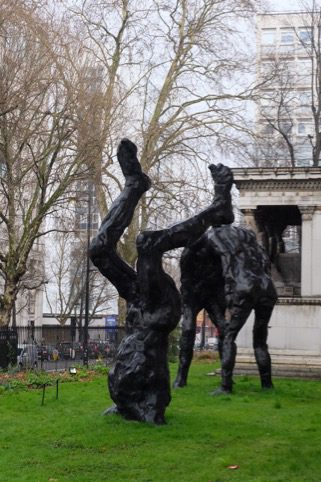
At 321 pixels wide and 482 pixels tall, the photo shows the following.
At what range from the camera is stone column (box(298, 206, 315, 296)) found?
2117 centimetres

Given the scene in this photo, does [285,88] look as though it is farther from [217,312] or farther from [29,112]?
[217,312]

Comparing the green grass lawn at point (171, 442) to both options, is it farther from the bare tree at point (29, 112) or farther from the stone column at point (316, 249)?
the bare tree at point (29, 112)

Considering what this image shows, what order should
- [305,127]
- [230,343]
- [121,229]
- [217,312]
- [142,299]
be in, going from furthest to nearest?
[305,127], [217,312], [230,343], [121,229], [142,299]

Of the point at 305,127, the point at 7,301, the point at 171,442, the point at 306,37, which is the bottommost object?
the point at 171,442

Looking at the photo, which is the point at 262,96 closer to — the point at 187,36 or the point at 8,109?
the point at 187,36

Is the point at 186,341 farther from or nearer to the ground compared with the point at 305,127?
nearer to the ground

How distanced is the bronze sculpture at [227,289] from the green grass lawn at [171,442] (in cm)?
126

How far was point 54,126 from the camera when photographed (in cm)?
2177

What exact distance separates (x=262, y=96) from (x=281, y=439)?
2486cm

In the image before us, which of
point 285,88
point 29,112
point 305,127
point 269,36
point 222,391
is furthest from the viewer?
point 269,36

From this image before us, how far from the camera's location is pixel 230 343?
13.9 m

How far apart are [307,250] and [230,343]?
26.1ft

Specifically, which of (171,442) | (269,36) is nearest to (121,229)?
(171,442)

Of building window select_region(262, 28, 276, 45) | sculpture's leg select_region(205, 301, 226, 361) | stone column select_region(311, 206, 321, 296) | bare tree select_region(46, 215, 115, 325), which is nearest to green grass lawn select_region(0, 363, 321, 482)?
sculpture's leg select_region(205, 301, 226, 361)
